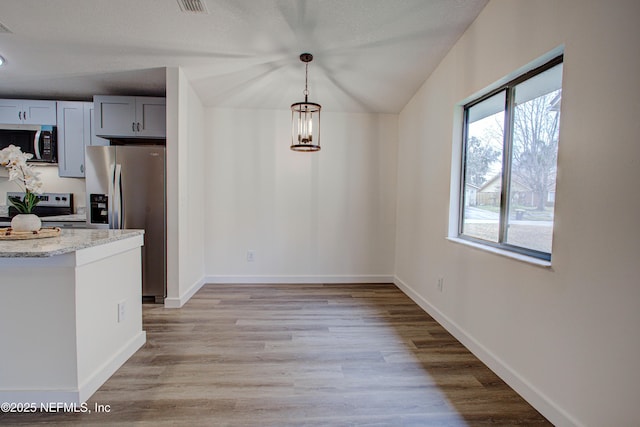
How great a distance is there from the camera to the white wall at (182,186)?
2973mm

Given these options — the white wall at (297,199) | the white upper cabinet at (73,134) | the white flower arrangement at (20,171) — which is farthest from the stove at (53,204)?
the white flower arrangement at (20,171)

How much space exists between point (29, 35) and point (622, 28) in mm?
4140

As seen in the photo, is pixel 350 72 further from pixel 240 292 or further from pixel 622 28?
pixel 240 292

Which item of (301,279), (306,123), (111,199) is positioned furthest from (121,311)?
(301,279)

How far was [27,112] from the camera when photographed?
352 centimetres

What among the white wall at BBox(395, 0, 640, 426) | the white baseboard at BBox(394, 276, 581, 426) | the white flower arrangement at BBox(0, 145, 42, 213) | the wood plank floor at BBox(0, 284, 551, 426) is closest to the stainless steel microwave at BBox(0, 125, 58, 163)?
the white flower arrangement at BBox(0, 145, 42, 213)

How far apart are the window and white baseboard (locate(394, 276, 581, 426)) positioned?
30.7 inches

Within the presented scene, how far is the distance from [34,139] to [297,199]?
10.8ft

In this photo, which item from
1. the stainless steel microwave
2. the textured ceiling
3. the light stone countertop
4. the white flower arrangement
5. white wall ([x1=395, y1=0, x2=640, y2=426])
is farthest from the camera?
the stainless steel microwave

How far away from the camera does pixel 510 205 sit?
6.93 ft

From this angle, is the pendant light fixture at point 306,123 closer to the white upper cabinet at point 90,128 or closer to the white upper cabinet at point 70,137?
the white upper cabinet at point 90,128

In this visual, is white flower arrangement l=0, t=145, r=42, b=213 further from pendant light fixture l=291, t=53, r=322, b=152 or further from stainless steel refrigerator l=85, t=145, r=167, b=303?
pendant light fixture l=291, t=53, r=322, b=152

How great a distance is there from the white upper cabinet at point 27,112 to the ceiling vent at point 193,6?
2590mm

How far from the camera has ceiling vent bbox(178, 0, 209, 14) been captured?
2.15m
